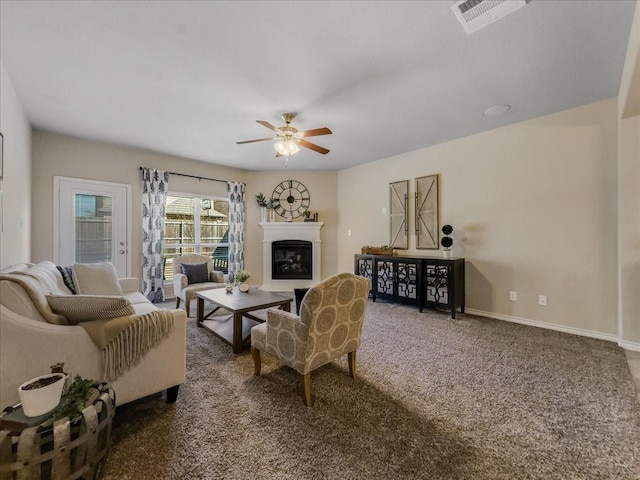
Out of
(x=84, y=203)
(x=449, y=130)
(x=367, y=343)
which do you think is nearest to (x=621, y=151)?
(x=449, y=130)

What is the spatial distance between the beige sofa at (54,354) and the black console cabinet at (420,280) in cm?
331

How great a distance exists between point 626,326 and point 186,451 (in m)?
4.00

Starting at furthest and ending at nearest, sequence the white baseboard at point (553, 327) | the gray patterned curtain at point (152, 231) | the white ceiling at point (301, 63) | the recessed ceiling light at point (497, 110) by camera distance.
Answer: the gray patterned curtain at point (152, 231)
the recessed ceiling light at point (497, 110)
the white baseboard at point (553, 327)
the white ceiling at point (301, 63)

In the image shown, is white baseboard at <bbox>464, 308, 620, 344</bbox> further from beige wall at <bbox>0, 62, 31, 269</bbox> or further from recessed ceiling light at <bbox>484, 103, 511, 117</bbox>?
beige wall at <bbox>0, 62, 31, 269</bbox>

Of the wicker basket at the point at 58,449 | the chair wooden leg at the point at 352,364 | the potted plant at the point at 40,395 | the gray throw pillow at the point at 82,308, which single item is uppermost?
the gray throw pillow at the point at 82,308

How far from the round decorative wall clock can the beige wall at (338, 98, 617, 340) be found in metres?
2.49

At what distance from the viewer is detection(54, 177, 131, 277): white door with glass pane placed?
401 centimetres

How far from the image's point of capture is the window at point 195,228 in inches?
201

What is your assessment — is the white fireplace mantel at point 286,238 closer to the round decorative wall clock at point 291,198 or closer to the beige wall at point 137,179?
the beige wall at point 137,179

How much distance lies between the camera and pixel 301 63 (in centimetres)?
235

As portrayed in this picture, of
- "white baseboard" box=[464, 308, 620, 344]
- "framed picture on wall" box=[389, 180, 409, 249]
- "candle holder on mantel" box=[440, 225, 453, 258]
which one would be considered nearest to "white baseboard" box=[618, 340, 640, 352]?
"white baseboard" box=[464, 308, 620, 344]

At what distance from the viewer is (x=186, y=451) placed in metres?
1.47

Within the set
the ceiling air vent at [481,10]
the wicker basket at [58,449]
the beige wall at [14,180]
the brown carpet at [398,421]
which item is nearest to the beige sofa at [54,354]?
the brown carpet at [398,421]

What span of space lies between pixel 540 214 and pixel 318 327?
3.28 m
